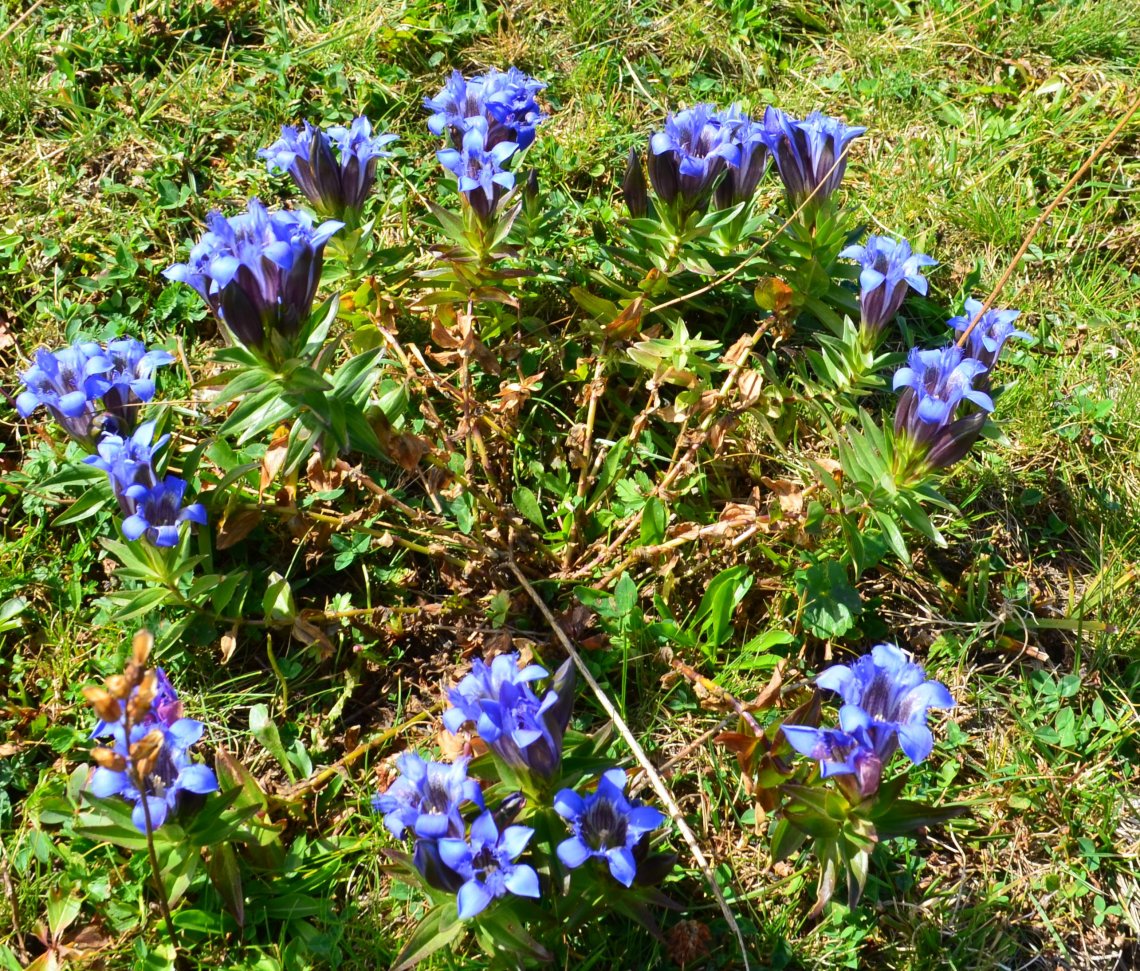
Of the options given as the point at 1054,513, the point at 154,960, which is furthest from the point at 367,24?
the point at 154,960

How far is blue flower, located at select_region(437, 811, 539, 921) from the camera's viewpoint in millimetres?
1961

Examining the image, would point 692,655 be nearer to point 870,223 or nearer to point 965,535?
point 965,535

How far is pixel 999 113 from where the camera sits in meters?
Result: 4.18

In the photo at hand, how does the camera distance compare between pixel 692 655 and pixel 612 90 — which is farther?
pixel 612 90

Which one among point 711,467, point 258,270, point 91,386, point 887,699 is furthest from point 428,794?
point 711,467

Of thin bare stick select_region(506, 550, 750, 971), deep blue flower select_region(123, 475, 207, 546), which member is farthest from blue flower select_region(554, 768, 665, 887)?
deep blue flower select_region(123, 475, 207, 546)

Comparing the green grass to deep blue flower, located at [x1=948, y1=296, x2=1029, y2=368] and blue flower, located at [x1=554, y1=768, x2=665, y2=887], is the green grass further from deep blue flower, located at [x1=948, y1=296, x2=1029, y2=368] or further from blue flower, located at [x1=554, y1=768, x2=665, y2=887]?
deep blue flower, located at [x1=948, y1=296, x2=1029, y2=368]

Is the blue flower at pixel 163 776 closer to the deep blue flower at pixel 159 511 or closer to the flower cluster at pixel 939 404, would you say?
the deep blue flower at pixel 159 511

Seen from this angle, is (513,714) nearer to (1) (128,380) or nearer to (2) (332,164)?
(1) (128,380)

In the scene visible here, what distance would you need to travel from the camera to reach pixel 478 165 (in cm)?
299

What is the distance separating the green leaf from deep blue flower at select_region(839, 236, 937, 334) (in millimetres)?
734

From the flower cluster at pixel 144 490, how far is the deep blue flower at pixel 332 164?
87 centimetres

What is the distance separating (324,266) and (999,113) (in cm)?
275

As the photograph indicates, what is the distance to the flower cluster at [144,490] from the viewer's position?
2535 millimetres
